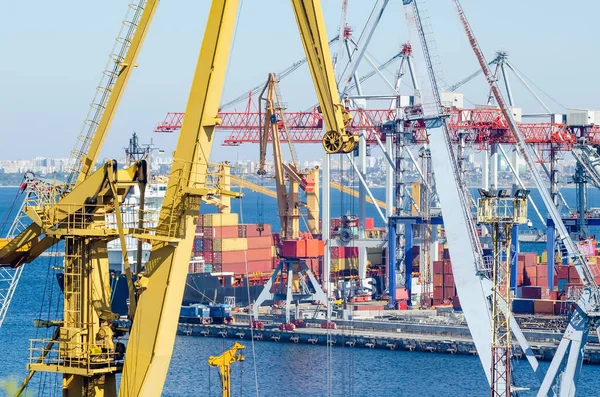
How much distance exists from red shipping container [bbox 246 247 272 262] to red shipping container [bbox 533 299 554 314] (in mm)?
22844

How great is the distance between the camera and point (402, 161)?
7381 centimetres

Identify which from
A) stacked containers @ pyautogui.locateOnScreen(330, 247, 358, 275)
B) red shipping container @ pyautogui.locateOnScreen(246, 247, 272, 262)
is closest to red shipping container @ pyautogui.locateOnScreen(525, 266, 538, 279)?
stacked containers @ pyautogui.locateOnScreen(330, 247, 358, 275)

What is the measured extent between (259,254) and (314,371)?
2884 centimetres

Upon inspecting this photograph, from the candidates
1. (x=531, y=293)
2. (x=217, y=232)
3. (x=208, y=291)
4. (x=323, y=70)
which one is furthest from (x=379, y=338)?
(x=323, y=70)

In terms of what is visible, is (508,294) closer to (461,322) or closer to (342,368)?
(342,368)

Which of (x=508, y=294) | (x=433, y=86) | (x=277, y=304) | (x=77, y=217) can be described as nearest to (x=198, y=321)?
(x=277, y=304)

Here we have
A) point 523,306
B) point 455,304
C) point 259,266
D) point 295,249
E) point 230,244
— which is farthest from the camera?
point 259,266

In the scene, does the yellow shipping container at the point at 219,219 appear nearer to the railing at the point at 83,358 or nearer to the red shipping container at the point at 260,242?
the red shipping container at the point at 260,242

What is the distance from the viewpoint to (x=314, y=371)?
5619 cm

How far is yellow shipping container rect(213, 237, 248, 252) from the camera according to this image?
80250 mm

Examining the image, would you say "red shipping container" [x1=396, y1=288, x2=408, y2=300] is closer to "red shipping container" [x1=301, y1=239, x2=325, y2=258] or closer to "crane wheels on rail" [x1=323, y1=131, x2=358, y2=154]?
"red shipping container" [x1=301, y1=239, x2=325, y2=258]

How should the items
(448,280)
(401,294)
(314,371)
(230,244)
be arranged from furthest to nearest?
1. (230,244)
2. (401,294)
3. (448,280)
4. (314,371)

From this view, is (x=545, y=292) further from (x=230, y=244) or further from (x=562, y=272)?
(x=230, y=244)

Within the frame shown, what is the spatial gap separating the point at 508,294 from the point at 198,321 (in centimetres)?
4040
